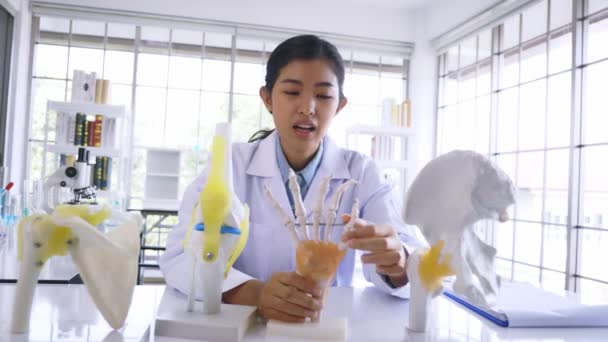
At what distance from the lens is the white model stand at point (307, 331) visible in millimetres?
788

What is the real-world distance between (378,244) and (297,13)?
4256 millimetres

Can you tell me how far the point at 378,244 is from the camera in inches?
35.5

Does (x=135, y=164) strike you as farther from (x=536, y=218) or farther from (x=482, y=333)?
(x=482, y=333)

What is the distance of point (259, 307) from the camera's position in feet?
2.99

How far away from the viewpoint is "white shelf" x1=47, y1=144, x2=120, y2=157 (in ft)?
13.4

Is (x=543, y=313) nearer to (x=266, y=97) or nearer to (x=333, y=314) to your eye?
(x=333, y=314)

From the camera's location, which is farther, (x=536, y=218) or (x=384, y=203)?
(x=536, y=218)

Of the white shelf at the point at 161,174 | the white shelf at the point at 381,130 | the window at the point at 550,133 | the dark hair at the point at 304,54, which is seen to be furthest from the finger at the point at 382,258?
the white shelf at the point at 161,174

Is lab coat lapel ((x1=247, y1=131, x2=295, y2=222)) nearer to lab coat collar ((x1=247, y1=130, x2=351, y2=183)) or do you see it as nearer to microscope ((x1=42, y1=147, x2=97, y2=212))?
lab coat collar ((x1=247, y1=130, x2=351, y2=183))

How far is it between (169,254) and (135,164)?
381cm

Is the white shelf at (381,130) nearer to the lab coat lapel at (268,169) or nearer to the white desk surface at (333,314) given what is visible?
the lab coat lapel at (268,169)

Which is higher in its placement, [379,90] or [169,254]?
[379,90]

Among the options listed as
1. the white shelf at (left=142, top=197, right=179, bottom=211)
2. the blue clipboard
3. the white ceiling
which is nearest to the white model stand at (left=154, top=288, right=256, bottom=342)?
the blue clipboard

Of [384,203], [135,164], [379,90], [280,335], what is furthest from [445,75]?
[280,335]
